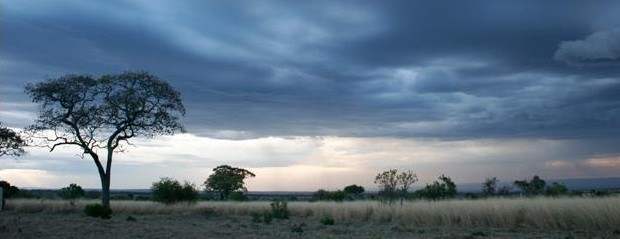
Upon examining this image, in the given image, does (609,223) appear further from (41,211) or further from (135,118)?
(41,211)

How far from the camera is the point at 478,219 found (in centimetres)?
2502

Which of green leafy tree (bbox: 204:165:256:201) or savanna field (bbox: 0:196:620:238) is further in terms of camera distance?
green leafy tree (bbox: 204:165:256:201)

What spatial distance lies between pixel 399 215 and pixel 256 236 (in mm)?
11889

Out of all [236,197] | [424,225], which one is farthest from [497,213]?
[236,197]

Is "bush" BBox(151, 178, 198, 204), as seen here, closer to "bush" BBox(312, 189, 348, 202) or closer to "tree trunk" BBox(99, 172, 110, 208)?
"tree trunk" BBox(99, 172, 110, 208)

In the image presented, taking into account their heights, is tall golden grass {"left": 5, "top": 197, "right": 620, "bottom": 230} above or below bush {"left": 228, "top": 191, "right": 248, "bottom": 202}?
below

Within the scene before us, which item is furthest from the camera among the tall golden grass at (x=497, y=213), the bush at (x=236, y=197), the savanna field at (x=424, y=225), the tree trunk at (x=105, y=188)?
the bush at (x=236, y=197)

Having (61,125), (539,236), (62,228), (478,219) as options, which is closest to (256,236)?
(62,228)

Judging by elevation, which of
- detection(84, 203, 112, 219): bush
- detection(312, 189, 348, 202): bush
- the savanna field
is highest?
detection(312, 189, 348, 202): bush

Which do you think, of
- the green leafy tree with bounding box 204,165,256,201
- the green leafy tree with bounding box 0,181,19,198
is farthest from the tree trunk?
the green leafy tree with bounding box 204,165,256,201

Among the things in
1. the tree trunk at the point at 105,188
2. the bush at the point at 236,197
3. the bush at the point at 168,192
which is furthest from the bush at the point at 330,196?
the tree trunk at the point at 105,188

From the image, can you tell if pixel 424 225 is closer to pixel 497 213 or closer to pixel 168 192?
pixel 497 213

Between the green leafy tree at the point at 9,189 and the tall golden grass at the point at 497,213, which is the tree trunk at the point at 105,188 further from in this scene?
the green leafy tree at the point at 9,189

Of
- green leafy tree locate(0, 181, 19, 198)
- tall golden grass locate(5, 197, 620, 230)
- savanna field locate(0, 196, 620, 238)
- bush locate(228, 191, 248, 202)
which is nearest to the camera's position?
savanna field locate(0, 196, 620, 238)
